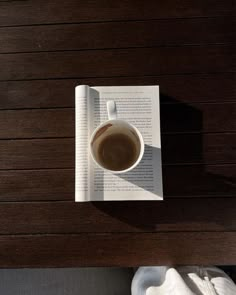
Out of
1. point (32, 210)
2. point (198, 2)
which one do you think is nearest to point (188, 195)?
point (32, 210)

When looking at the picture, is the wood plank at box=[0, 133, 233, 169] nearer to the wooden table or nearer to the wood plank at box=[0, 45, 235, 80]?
the wooden table

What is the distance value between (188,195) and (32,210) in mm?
311

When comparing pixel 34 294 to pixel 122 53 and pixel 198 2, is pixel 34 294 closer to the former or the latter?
pixel 122 53

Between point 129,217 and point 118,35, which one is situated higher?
point 118,35

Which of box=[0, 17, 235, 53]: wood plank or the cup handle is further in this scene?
box=[0, 17, 235, 53]: wood plank

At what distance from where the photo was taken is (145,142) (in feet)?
2.02

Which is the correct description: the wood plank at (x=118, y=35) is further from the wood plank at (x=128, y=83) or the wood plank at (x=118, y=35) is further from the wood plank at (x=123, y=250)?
the wood plank at (x=123, y=250)

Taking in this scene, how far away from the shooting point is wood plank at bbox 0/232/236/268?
604 millimetres

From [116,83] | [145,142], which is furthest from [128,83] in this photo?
[145,142]

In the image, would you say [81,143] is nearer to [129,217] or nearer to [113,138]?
[113,138]

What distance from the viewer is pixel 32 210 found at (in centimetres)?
62

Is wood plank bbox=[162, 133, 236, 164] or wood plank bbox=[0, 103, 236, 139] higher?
wood plank bbox=[0, 103, 236, 139]

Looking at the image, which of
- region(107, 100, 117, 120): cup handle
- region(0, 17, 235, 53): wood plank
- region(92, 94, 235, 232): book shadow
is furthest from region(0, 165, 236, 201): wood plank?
region(0, 17, 235, 53): wood plank

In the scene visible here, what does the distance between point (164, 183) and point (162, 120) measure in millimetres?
130
